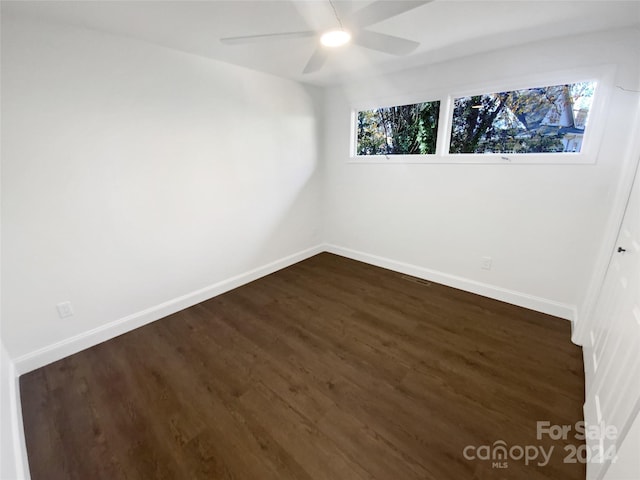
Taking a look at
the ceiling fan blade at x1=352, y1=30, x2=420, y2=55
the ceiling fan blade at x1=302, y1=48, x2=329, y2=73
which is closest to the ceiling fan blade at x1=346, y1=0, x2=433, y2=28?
the ceiling fan blade at x1=352, y1=30, x2=420, y2=55

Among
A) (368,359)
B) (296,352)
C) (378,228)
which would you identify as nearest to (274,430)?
(296,352)

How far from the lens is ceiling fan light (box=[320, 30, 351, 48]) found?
1349 millimetres

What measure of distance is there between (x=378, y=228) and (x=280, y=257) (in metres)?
1.31

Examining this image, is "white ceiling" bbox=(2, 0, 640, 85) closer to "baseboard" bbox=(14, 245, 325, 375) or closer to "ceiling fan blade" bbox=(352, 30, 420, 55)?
"ceiling fan blade" bbox=(352, 30, 420, 55)

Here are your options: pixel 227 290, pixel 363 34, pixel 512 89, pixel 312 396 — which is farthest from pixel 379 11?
pixel 227 290

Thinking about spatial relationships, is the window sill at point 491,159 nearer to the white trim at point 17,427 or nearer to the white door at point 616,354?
the white door at point 616,354

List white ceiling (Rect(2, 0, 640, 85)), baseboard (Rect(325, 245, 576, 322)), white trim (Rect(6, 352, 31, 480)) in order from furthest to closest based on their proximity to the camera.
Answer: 1. baseboard (Rect(325, 245, 576, 322))
2. white ceiling (Rect(2, 0, 640, 85))
3. white trim (Rect(6, 352, 31, 480))

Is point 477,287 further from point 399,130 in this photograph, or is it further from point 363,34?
point 363,34

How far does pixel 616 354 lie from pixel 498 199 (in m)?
1.56

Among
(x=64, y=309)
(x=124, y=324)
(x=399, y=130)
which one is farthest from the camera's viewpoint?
(x=399, y=130)

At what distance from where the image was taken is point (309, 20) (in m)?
1.70

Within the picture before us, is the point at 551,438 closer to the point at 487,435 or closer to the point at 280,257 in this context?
the point at 487,435

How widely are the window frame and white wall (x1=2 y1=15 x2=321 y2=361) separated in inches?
55.3

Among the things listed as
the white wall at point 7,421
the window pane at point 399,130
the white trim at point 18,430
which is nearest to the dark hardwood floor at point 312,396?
the white trim at point 18,430
